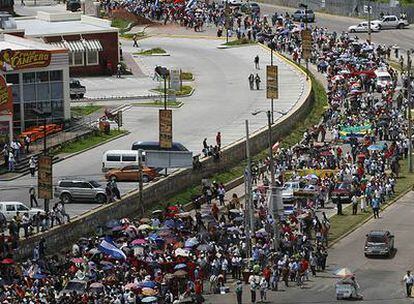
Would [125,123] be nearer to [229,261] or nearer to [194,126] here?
[194,126]

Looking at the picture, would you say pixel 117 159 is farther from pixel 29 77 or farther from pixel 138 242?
pixel 138 242

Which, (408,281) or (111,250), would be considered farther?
(111,250)

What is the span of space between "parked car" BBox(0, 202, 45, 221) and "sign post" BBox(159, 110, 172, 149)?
46.2 ft

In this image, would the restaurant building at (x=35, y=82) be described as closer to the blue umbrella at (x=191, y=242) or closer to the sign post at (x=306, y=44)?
the blue umbrella at (x=191, y=242)

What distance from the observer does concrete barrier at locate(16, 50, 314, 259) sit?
8475cm

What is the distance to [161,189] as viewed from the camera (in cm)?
9700

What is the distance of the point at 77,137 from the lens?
107m

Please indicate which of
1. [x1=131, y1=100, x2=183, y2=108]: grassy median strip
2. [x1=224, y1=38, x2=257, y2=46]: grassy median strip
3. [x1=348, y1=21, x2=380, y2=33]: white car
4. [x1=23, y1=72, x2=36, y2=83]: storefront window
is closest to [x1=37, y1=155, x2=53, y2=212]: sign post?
[x1=23, y1=72, x2=36, y2=83]: storefront window

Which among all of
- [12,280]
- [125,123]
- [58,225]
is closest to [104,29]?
[125,123]

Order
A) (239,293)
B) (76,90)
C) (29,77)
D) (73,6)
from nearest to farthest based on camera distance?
(239,293) < (29,77) < (76,90) < (73,6)

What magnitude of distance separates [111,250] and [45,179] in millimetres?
6642

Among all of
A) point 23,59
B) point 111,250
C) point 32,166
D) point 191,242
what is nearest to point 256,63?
point 23,59

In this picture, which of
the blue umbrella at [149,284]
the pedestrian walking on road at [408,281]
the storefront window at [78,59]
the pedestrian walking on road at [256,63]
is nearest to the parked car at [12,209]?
the blue umbrella at [149,284]

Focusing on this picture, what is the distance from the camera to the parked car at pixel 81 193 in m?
91.2
